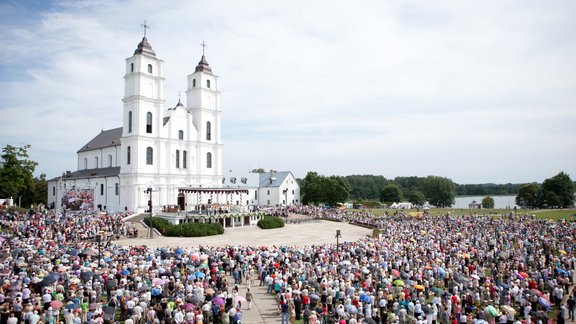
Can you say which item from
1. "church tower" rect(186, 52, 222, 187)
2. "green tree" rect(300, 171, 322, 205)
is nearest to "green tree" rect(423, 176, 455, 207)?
"green tree" rect(300, 171, 322, 205)

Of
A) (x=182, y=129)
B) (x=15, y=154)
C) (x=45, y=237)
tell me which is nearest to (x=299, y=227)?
(x=182, y=129)

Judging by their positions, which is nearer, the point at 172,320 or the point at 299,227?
the point at 172,320

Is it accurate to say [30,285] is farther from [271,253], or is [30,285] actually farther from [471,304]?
[471,304]

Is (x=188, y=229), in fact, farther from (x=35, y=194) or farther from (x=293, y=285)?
(x=35, y=194)

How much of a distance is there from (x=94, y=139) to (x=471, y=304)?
60.2m

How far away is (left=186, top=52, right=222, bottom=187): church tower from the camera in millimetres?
54719

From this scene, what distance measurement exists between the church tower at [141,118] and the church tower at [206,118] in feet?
19.4

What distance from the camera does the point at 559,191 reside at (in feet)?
265

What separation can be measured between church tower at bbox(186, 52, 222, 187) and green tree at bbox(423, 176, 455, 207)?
228 feet

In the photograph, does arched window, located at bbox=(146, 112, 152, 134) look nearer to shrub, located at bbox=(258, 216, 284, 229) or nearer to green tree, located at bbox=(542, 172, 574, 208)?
shrub, located at bbox=(258, 216, 284, 229)

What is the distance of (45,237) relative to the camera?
96.1 feet

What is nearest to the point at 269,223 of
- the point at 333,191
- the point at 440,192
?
the point at 333,191

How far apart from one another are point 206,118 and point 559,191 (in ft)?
224

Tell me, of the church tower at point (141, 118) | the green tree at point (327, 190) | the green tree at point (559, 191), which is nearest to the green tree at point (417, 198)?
the green tree at point (559, 191)
